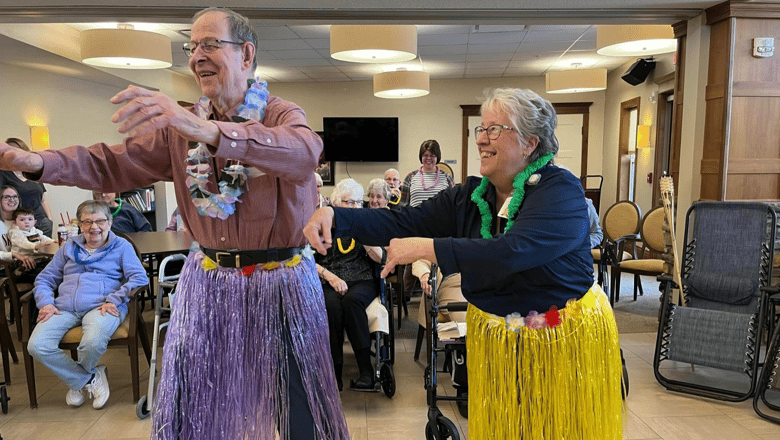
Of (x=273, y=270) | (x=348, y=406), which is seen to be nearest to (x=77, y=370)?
(x=348, y=406)

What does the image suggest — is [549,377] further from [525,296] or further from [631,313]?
[631,313]

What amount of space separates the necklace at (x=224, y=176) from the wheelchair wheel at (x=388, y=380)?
193 centimetres

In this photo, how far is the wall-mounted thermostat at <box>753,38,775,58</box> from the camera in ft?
12.7

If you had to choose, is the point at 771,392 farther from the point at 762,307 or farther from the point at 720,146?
the point at 720,146

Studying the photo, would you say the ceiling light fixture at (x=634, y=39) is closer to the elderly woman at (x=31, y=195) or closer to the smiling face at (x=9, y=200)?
the smiling face at (x=9, y=200)

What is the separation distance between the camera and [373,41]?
16.5 feet

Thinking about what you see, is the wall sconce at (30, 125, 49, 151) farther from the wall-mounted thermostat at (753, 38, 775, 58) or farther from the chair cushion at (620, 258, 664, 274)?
the wall-mounted thermostat at (753, 38, 775, 58)

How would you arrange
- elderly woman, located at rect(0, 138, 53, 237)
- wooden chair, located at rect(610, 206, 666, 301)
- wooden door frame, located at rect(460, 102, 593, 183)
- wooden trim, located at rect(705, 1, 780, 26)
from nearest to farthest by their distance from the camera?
wooden trim, located at rect(705, 1, 780, 26), wooden chair, located at rect(610, 206, 666, 301), elderly woman, located at rect(0, 138, 53, 237), wooden door frame, located at rect(460, 102, 593, 183)

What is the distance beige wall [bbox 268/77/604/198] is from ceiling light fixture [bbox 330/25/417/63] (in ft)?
17.2

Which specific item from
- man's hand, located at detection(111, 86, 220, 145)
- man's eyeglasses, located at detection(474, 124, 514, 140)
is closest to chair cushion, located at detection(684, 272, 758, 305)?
man's eyeglasses, located at detection(474, 124, 514, 140)

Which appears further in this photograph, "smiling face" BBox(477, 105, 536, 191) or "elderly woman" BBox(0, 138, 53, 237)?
"elderly woman" BBox(0, 138, 53, 237)

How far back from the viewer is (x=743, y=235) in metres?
3.27

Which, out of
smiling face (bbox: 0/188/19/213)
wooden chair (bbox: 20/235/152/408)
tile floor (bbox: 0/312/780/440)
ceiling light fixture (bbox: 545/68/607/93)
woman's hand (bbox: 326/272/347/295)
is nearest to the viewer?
tile floor (bbox: 0/312/780/440)

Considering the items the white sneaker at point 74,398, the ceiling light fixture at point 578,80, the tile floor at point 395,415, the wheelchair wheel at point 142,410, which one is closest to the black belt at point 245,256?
the tile floor at point 395,415
